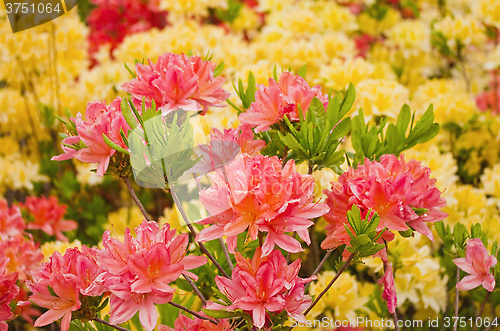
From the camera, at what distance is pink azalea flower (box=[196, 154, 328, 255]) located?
524 millimetres

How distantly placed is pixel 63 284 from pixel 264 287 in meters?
0.27

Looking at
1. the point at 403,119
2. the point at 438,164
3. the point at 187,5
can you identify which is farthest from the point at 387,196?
the point at 187,5

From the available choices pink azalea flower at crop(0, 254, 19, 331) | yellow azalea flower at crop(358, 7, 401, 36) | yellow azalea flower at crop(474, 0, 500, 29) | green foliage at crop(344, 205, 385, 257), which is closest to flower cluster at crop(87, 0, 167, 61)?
yellow azalea flower at crop(358, 7, 401, 36)

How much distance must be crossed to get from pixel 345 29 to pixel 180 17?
77 cm

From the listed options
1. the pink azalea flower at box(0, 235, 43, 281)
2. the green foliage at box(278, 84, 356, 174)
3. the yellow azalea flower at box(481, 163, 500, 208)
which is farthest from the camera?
the yellow azalea flower at box(481, 163, 500, 208)

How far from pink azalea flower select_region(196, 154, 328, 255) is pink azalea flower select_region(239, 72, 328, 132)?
13 cm

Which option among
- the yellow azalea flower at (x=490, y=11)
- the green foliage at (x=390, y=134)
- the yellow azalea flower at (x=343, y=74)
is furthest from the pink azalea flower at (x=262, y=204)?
the yellow azalea flower at (x=490, y=11)

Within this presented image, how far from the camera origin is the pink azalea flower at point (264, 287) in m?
0.52

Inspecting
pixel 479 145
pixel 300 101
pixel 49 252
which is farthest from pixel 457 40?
pixel 49 252

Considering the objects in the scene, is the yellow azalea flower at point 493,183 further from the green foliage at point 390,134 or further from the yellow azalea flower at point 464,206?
the green foliage at point 390,134

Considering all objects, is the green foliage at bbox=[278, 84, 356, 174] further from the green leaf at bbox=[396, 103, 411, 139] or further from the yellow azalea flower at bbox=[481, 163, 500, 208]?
the yellow azalea flower at bbox=[481, 163, 500, 208]

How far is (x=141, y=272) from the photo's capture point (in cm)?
53

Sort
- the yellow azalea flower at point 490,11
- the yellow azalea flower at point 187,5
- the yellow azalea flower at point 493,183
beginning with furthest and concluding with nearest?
the yellow azalea flower at point 187,5 < the yellow azalea flower at point 490,11 < the yellow azalea flower at point 493,183

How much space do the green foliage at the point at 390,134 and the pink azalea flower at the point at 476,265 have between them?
20 centimetres
